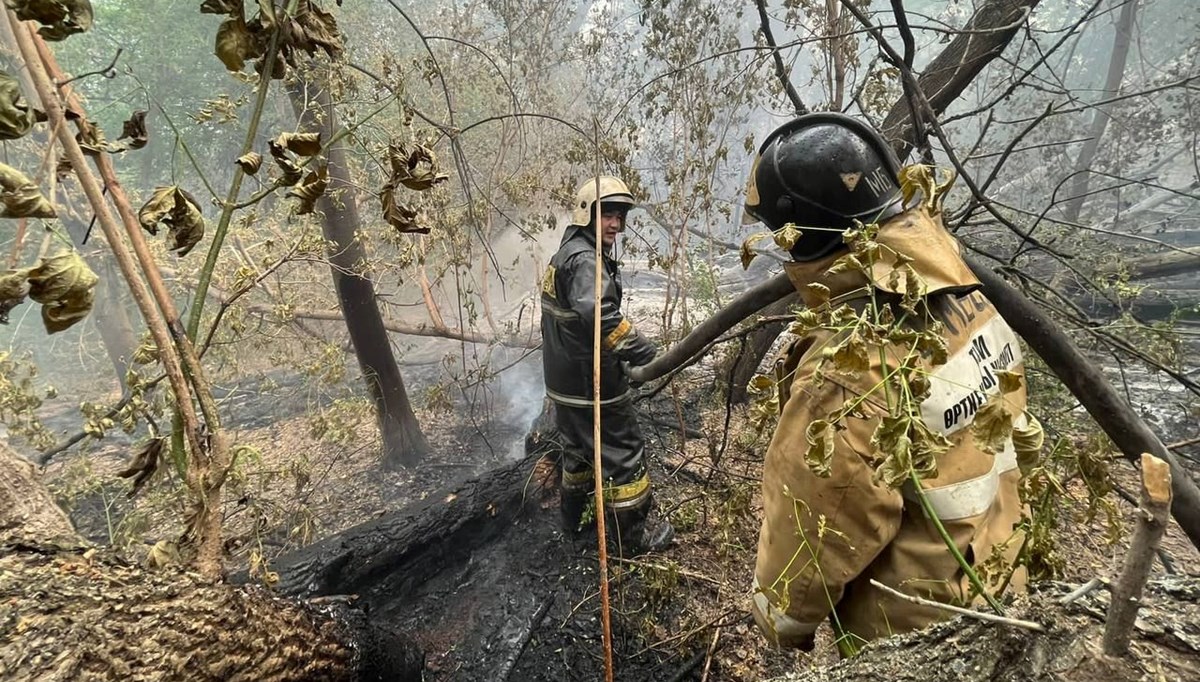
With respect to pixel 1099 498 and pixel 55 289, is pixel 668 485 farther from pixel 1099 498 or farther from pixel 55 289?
pixel 55 289

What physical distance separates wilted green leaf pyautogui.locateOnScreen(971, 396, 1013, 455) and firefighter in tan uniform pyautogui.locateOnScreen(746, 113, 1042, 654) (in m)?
0.37

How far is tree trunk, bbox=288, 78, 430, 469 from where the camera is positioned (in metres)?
4.13

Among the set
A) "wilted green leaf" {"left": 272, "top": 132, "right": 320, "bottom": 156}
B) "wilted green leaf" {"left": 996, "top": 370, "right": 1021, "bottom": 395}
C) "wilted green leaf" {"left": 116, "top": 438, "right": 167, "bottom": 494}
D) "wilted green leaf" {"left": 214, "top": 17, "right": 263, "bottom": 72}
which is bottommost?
"wilted green leaf" {"left": 996, "top": 370, "right": 1021, "bottom": 395}

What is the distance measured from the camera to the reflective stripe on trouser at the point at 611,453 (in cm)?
329

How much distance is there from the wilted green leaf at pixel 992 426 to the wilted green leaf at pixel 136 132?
1556mm

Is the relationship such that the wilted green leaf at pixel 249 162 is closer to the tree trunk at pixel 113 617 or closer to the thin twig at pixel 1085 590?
the tree trunk at pixel 113 617

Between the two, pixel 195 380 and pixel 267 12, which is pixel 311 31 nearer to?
pixel 267 12

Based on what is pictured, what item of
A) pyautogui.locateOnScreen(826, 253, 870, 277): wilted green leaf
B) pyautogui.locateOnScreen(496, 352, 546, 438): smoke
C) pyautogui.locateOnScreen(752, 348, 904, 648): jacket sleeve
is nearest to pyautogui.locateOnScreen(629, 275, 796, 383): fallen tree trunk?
pyautogui.locateOnScreen(752, 348, 904, 648): jacket sleeve

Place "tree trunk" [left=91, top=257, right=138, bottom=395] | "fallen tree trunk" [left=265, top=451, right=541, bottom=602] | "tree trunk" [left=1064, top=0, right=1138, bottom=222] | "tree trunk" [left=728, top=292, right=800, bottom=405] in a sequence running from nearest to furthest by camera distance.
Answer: "fallen tree trunk" [left=265, top=451, right=541, bottom=602]
"tree trunk" [left=728, top=292, right=800, bottom=405]
"tree trunk" [left=1064, top=0, right=1138, bottom=222]
"tree trunk" [left=91, top=257, right=138, bottom=395]

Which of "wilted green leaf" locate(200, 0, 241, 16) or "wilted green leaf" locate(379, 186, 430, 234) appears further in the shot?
"wilted green leaf" locate(379, 186, 430, 234)

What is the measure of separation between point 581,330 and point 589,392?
0.40m

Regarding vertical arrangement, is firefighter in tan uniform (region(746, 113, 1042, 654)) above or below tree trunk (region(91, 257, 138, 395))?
below

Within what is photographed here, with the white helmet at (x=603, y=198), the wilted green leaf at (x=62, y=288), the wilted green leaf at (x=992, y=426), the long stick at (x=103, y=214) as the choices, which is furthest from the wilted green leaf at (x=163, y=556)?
the white helmet at (x=603, y=198)

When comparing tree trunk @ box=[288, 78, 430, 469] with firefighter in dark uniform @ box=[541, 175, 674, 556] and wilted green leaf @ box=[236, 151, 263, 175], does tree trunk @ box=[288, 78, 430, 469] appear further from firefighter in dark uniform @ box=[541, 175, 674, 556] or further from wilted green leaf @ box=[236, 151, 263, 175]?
wilted green leaf @ box=[236, 151, 263, 175]
